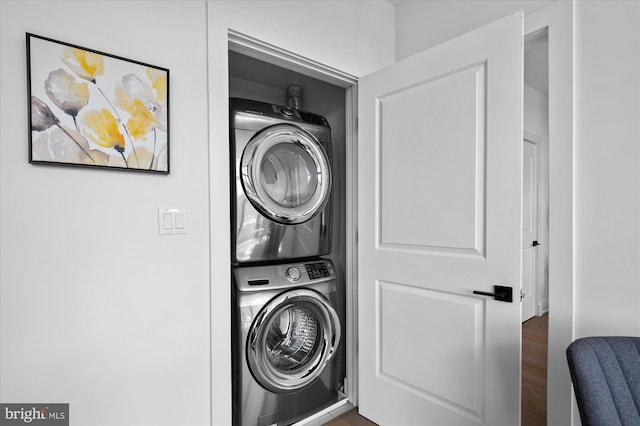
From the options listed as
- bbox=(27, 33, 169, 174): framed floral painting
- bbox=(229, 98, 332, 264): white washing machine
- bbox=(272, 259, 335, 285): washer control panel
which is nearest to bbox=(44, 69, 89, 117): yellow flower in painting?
bbox=(27, 33, 169, 174): framed floral painting

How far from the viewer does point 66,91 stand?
1.13m

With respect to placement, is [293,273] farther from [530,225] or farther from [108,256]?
[530,225]

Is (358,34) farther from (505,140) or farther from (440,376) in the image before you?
(440,376)

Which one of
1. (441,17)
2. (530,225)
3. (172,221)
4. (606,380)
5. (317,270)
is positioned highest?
(441,17)

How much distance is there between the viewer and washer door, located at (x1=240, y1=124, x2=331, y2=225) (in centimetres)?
171

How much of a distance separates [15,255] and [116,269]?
0.29 meters

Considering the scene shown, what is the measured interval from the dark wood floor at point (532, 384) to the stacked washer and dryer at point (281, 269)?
0.56 feet

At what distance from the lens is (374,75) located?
6.15 ft

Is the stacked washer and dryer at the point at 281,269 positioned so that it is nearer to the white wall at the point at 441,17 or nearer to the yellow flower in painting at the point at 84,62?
the yellow flower in painting at the point at 84,62

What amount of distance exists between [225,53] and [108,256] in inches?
38.8

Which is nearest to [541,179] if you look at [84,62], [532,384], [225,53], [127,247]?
[532,384]

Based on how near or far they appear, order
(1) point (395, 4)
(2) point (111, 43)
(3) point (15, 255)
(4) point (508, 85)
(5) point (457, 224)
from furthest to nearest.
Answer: (1) point (395, 4)
(5) point (457, 224)
(4) point (508, 85)
(2) point (111, 43)
(3) point (15, 255)

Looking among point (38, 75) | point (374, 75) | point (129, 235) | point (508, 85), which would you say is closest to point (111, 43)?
point (38, 75)

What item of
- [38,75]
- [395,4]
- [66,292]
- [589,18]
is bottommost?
[66,292]
